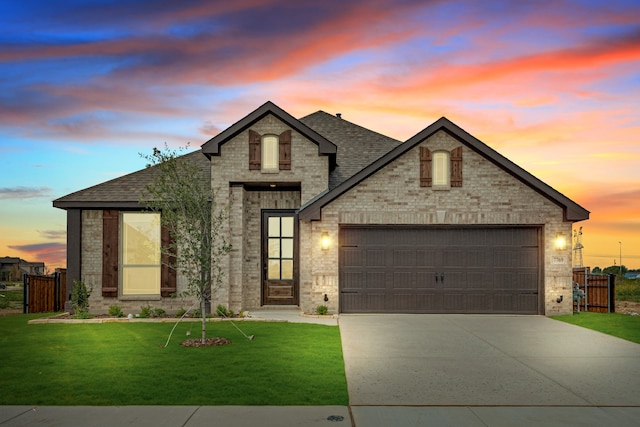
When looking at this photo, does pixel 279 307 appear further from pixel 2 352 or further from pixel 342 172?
pixel 2 352

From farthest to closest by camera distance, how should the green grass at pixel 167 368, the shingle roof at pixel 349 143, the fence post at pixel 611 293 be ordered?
the shingle roof at pixel 349 143, the fence post at pixel 611 293, the green grass at pixel 167 368

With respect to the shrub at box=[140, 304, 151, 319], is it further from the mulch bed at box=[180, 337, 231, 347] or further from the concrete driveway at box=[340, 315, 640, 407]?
the concrete driveway at box=[340, 315, 640, 407]

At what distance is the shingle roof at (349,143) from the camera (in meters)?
20.1

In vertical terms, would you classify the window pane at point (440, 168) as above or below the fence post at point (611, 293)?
above

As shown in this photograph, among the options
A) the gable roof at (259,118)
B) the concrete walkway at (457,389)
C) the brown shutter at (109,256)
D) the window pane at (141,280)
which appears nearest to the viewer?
the concrete walkway at (457,389)

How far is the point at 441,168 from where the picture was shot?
55.5 ft

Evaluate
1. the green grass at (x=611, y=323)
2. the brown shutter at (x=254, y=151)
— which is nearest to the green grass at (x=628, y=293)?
the green grass at (x=611, y=323)

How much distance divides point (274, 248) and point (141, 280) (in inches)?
170

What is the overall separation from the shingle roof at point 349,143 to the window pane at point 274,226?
209 cm

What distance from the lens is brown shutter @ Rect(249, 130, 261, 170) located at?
17312mm

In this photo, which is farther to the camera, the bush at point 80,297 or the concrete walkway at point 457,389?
the bush at point 80,297

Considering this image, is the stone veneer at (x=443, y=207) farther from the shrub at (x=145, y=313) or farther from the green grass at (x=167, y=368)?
the shrub at (x=145, y=313)
